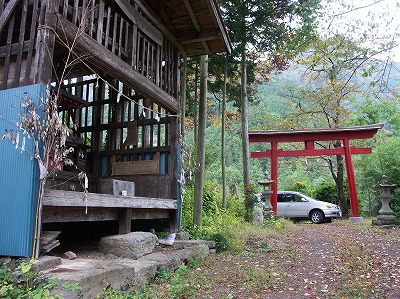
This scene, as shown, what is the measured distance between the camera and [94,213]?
4.78 m

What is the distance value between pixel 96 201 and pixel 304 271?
351cm

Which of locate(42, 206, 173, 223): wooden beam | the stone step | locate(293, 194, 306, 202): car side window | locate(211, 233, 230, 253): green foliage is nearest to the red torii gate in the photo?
locate(293, 194, 306, 202): car side window

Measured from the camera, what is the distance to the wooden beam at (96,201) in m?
3.77

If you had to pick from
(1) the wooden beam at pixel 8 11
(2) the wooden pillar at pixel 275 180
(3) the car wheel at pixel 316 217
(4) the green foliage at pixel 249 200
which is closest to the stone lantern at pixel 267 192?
(2) the wooden pillar at pixel 275 180

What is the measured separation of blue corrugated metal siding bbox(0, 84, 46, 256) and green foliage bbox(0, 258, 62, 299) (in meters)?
0.25

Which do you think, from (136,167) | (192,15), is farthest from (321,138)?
(136,167)

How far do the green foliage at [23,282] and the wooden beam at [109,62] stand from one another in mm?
2782

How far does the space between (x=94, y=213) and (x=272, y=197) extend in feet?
34.4

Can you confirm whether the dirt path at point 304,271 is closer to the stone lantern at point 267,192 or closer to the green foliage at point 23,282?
the green foliage at point 23,282

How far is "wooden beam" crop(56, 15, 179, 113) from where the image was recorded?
4.29 m

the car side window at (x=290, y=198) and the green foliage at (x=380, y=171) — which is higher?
the green foliage at (x=380, y=171)

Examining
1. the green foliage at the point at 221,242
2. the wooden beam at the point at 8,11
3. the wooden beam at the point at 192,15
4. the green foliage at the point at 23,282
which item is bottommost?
the green foliage at the point at 221,242

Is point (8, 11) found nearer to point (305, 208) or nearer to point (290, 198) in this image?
point (305, 208)

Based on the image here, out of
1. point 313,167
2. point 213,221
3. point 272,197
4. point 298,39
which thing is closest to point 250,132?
point 272,197
